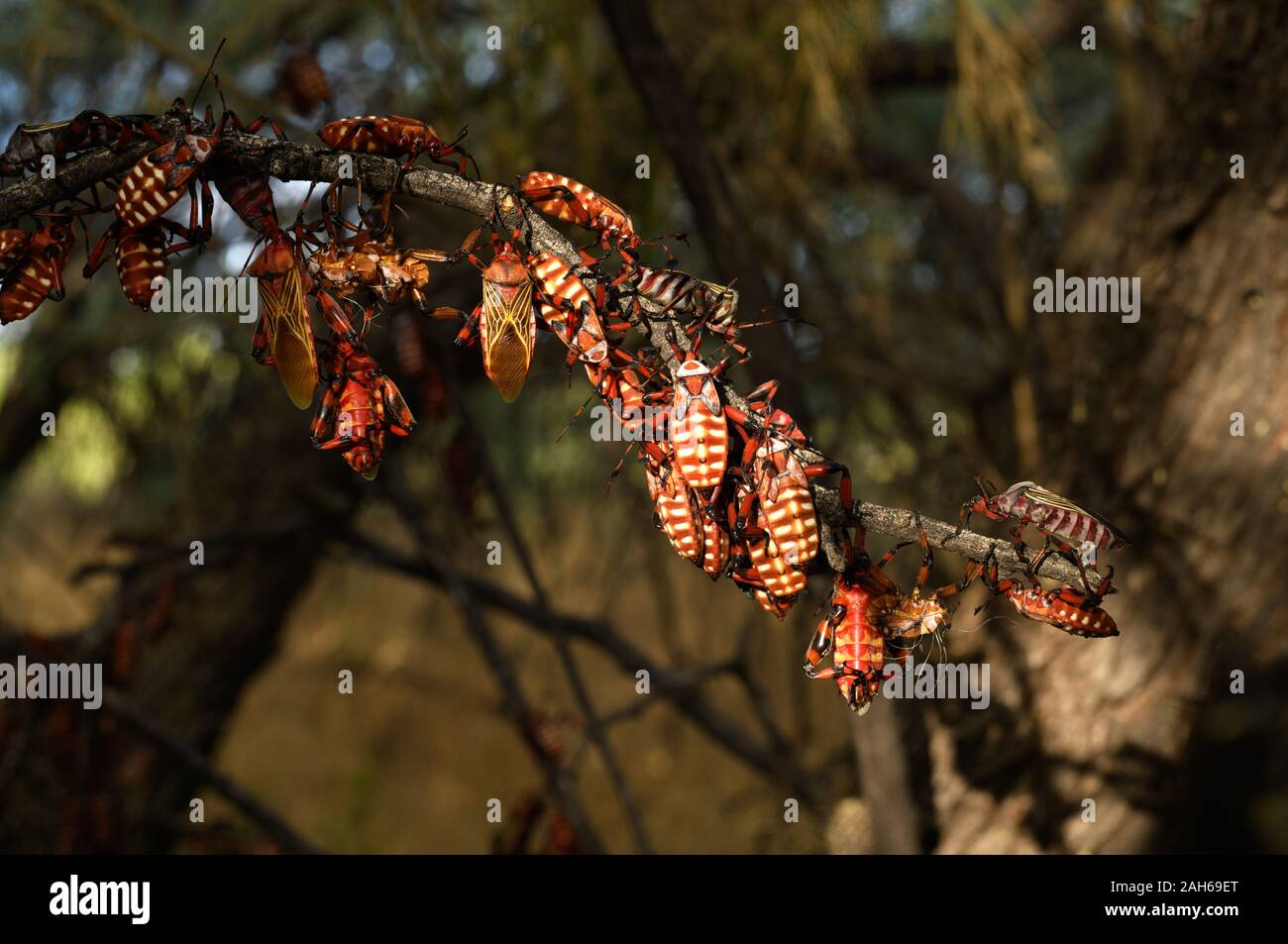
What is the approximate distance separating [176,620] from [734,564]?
298cm

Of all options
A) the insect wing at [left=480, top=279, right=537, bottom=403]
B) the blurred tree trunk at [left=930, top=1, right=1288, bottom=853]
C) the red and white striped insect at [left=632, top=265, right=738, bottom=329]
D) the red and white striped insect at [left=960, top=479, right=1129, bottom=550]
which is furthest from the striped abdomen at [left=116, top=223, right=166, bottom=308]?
the blurred tree trunk at [left=930, top=1, right=1288, bottom=853]

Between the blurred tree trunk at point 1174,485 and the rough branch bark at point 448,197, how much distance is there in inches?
53.4

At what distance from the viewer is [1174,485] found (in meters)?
2.03

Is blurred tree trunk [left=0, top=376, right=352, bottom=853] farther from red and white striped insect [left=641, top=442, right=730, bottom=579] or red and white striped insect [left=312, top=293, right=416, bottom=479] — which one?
red and white striped insect [left=641, top=442, right=730, bottom=579]

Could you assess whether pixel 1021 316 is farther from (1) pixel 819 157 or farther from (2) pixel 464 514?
(2) pixel 464 514

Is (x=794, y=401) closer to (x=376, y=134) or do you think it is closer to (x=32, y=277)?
(x=376, y=134)

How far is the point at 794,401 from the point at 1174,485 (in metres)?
0.73

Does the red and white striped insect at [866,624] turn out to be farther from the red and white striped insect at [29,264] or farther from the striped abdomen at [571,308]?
the red and white striped insect at [29,264]

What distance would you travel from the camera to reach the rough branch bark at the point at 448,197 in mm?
793

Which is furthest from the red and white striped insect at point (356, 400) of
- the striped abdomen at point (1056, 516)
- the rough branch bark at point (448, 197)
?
the striped abdomen at point (1056, 516)

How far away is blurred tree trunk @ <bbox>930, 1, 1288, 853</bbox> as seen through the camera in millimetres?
1988

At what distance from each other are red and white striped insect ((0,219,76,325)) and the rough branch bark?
0.18 feet

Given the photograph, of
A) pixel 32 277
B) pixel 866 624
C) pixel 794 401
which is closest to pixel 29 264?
pixel 32 277
